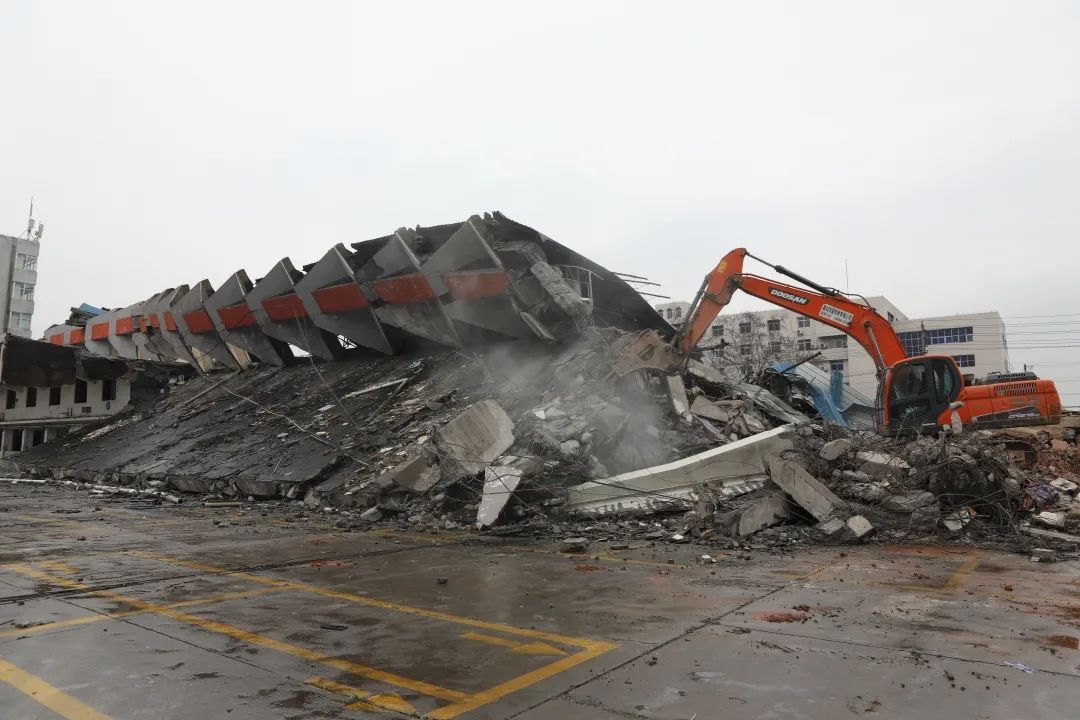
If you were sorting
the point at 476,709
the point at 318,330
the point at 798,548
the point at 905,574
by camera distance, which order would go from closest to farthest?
the point at 476,709 → the point at 905,574 → the point at 798,548 → the point at 318,330

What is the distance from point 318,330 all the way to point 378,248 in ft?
12.9

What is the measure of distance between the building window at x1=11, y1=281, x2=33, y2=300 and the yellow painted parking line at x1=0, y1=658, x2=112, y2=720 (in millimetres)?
64621

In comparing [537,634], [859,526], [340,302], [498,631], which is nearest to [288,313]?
[340,302]

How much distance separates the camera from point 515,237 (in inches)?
647

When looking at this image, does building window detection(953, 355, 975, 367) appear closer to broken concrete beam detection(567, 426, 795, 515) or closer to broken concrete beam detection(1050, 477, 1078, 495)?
broken concrete beam detection(1050, 477, 1078, 495)

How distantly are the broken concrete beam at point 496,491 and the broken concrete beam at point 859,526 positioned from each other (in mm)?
4278

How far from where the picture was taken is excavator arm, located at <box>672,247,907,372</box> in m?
12.5

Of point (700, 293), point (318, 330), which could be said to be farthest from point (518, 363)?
point (318, 330)

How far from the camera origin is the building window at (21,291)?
5319cm

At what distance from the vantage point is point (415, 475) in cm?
1009

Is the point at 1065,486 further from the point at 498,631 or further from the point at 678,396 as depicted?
the point at 498,631

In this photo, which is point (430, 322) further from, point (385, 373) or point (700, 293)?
point (700, 293)

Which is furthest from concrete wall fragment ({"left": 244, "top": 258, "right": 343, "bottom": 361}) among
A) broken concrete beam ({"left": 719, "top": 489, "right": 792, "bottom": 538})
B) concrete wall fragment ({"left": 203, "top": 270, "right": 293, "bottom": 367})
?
broken concrete beam ({"left": 719, "top": 489, "right": 792, "bottom": 538})

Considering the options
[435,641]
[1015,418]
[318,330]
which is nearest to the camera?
[435,641]
